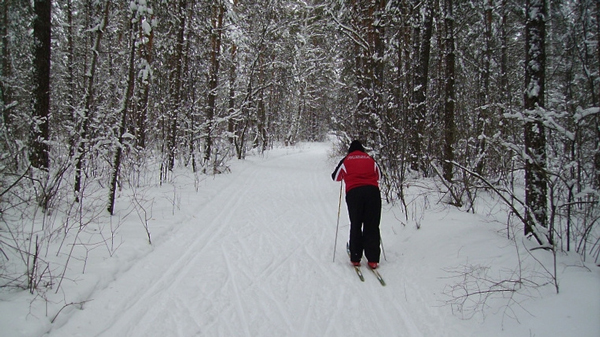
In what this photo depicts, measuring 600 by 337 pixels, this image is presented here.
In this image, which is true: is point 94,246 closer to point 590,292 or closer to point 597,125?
point 590,292

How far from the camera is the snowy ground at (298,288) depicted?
3.14 metres

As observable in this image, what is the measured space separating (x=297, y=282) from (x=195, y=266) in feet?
5.35

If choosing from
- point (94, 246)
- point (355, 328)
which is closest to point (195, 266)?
point (94, 246)

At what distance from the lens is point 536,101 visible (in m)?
4.23

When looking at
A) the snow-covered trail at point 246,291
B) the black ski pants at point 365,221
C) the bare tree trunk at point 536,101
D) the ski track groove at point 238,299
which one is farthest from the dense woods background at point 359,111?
the ski track groove at point 238,299

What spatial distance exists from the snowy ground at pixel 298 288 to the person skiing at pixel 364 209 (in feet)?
1.18

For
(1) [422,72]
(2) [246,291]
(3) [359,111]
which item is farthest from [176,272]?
(1) [422,72]

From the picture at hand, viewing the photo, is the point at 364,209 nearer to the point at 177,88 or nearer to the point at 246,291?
the point at 246,291

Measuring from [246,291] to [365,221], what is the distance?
2263 mm

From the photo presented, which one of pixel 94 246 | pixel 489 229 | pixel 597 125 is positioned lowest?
pixel 94 246

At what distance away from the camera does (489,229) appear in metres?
Result: 5.09

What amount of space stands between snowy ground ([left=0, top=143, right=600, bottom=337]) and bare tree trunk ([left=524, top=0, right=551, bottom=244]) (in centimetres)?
69

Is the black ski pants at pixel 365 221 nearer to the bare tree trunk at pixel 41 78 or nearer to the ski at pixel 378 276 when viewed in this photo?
the ski at pixel 378 276

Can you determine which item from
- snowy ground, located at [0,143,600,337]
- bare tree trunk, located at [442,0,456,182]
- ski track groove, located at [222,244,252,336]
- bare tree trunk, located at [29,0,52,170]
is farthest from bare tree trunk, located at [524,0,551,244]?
bare tree trunk, located at [29,0,52,170]
